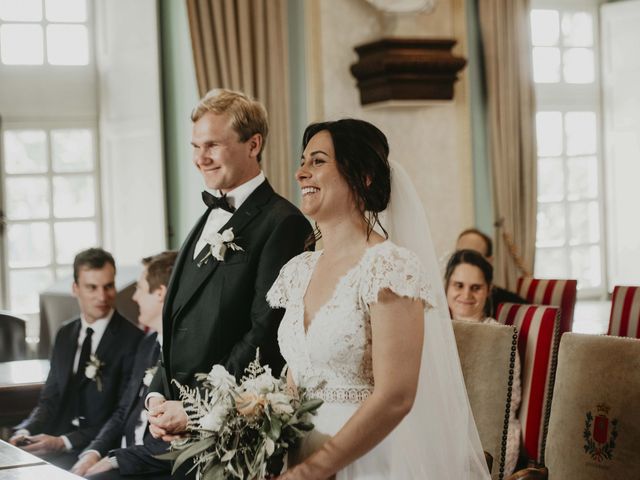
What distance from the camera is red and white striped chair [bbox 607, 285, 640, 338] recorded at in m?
4.88

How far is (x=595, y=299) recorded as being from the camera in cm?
725

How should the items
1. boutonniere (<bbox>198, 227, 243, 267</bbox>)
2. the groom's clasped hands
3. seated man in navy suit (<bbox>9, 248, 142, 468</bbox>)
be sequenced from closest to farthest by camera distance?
the groom's clasped hands, boutonniere (<bbox>198, 227, 243, 267</bbox>), seated man in navy suit (<bbox>9, 248, 142, 468</bbox>)

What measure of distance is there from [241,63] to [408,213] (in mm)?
3242

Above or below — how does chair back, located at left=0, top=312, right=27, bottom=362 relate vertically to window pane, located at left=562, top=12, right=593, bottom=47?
below

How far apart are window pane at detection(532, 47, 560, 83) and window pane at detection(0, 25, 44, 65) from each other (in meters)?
3.36

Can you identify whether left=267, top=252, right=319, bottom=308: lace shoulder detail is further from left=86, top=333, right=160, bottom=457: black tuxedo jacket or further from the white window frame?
the white window frame

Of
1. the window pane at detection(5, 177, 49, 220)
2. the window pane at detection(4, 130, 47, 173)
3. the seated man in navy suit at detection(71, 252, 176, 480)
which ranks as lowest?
the seated man in navy suit at detection(71, 252, 176, 480)

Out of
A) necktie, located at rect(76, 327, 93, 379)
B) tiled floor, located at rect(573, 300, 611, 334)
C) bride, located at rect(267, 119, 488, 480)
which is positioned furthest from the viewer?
tiled floor, located at rect(573, 300, 611, 334)

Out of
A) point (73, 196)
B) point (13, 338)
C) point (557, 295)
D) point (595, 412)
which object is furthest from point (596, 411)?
point (73, 196)

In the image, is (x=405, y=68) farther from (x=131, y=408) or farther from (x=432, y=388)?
(x=432, y=388)

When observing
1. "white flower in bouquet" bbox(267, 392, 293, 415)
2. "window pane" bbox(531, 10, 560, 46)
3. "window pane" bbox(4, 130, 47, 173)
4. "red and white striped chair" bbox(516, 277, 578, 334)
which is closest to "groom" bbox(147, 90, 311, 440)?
"white flower in bouquet" bbox(267, 392, 293, 415)

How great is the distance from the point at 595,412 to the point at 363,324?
1.04 meters

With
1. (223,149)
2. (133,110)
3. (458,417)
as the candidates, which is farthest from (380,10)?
(458,417)

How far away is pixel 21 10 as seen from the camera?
19.9 ft
